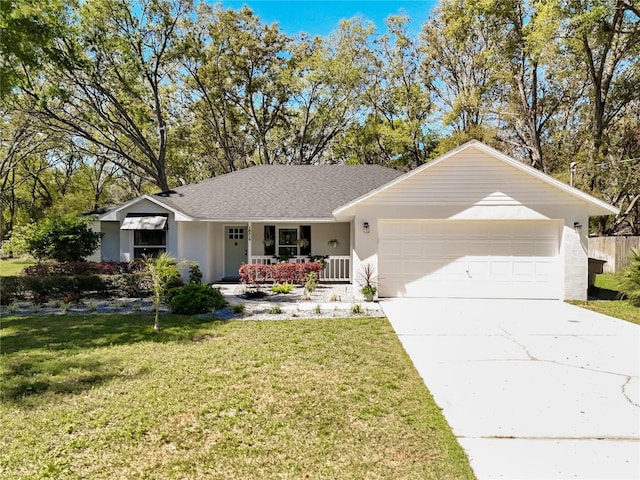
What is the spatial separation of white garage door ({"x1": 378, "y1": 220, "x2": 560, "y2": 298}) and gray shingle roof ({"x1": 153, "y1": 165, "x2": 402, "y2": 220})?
367 centimetres

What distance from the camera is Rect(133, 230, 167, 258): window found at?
545 inches

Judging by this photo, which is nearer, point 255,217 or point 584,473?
point 584,473

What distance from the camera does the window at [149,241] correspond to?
45.4 feet

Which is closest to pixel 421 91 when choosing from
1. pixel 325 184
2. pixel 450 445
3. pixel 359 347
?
pixel 325 184

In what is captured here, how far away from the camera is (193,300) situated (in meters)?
9.13

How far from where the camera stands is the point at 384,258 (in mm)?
11398

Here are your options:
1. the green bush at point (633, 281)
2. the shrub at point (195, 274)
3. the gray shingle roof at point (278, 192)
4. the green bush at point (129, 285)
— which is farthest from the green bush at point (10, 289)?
the green bush at point (633, 281)

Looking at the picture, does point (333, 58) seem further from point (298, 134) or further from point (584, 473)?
point (584, 473)

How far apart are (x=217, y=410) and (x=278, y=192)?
12.6 m

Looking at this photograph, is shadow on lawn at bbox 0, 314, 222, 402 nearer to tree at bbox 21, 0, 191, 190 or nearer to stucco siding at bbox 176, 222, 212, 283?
stucco siding at bbox 176, 222, 212, 283

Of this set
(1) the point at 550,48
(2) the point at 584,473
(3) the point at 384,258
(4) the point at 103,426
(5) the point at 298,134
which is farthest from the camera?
(5) the point at 298,134

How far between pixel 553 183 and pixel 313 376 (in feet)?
30.8

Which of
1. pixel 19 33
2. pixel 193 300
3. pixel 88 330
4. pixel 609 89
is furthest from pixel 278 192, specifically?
pixel 609 89

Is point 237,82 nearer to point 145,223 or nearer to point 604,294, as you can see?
point 145,223
